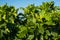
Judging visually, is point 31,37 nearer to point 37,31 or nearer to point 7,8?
point 37,31

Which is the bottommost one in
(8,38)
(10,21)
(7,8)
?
(8,38)

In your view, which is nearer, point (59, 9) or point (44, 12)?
point (44, 12)

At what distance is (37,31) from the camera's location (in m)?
8.50

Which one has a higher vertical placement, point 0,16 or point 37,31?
point 0,16

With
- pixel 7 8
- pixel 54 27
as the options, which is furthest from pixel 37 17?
pixel 7 8

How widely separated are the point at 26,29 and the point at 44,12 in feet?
3.86

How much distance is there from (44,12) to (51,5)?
3.44 feet

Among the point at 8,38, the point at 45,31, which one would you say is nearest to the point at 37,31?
the point at 45,31

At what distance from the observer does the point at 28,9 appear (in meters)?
9.40

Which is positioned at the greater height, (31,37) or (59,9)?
(59,9)

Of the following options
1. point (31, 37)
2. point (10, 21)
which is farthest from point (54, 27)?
point (10, 21)

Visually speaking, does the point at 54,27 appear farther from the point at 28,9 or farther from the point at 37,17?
the point at 28,9

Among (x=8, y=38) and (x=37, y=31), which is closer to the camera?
(x=37, y=31)

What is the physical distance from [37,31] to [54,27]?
92cm
